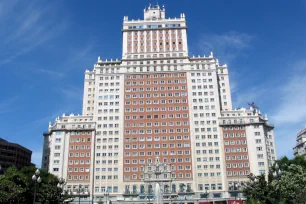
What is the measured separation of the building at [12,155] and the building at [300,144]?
372 ft

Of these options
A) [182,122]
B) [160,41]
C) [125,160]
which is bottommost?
[125,160]

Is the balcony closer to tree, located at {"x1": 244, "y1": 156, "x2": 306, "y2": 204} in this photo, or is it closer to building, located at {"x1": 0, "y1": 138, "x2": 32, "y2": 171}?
tree, located at {"x1": 244, "y1": 156, "x2": 306, "y2": 204}

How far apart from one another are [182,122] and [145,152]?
15809 millimetres

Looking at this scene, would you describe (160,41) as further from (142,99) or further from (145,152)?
(145,152)

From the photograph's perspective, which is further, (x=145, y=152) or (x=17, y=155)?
(x=17, y=155)

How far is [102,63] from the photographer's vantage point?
120 metres

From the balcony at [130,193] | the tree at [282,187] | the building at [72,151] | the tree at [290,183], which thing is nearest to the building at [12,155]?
the building at [72,151]

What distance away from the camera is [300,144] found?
459 ft

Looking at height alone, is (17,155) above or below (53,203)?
above

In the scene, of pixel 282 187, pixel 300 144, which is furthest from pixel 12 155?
pixel 300 144

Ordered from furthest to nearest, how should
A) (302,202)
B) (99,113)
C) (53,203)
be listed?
(99,113)
(53,203)
(302,202)

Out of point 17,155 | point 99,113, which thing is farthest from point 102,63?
point 17,155

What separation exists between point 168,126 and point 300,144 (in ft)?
227

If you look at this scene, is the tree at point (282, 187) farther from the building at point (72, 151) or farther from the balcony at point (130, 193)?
the building at point (72, 151)
